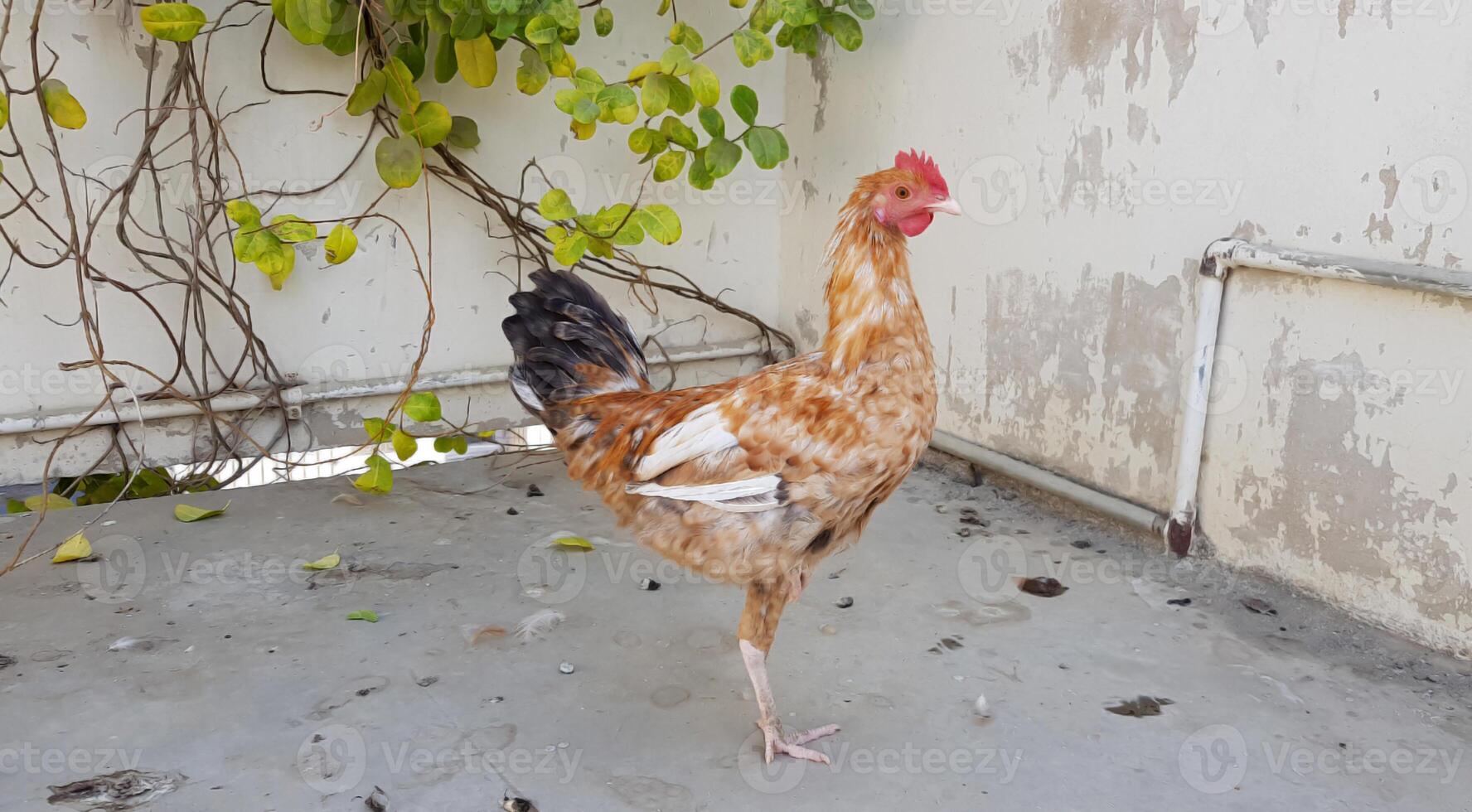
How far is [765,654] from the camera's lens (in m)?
2.64

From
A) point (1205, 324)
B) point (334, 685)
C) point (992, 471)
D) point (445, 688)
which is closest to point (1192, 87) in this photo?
point (1205, 324)

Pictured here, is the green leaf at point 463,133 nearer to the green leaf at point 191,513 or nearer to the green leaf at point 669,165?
the green leaf at point 669,165

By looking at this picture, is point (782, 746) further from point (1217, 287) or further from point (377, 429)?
point (377, 429)

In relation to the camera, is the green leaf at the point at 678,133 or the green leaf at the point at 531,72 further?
the green leaf at the point at 678,133

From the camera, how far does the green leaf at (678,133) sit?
4094 mm

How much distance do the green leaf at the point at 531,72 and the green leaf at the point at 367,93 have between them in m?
0.46

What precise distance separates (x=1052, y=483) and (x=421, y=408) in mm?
2167

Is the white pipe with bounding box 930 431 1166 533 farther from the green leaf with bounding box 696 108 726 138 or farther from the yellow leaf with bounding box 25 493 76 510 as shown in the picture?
the yellow leaf with bounding box 25 493 76 510

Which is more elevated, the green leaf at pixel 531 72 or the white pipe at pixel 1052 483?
the green leaf at pixel 531 72

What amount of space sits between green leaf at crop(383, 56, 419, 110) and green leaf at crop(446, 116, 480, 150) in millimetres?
275

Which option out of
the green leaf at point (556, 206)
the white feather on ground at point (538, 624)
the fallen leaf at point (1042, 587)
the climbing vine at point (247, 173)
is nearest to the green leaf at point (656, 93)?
the climbing vine at point (247, 173)

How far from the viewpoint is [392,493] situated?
420cm

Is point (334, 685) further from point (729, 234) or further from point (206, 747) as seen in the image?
point (729, 234)

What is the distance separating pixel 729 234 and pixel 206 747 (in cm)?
303
